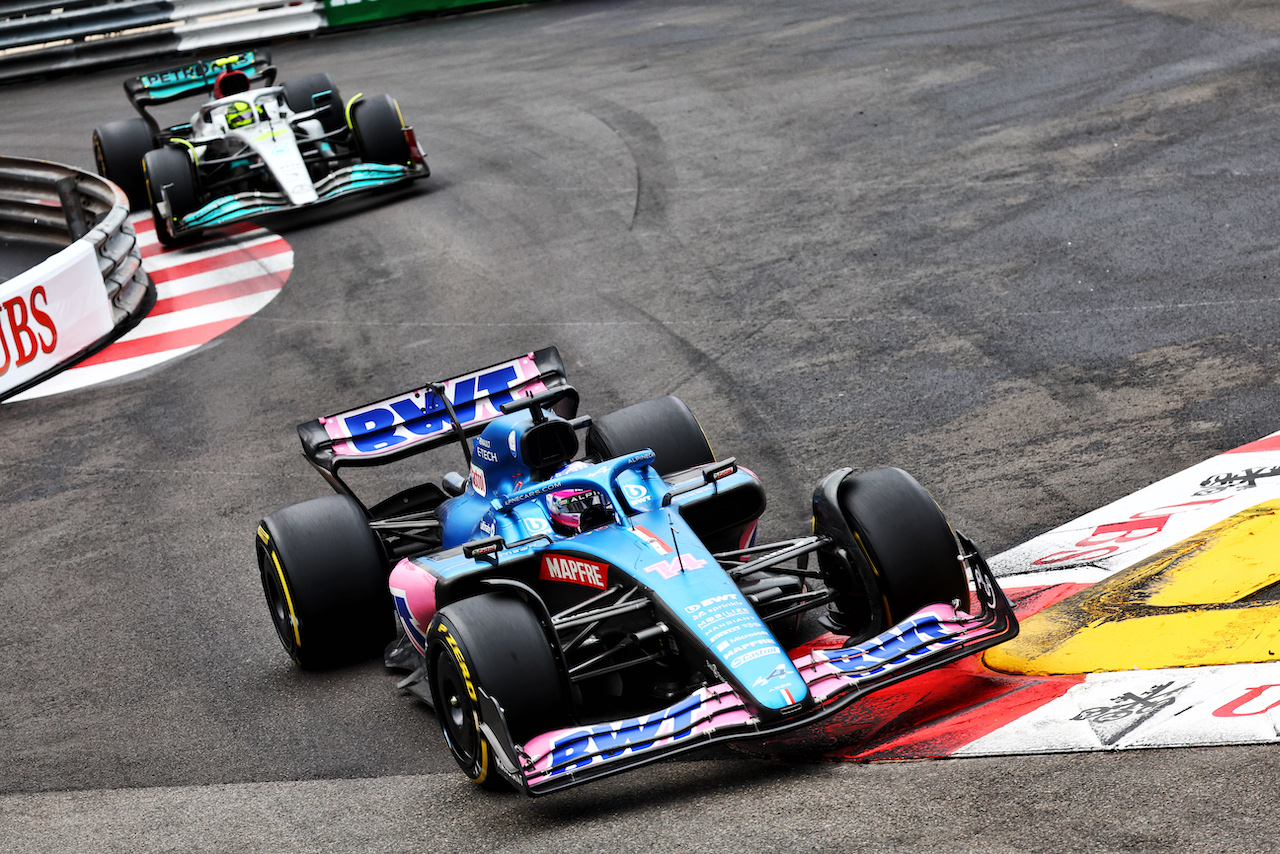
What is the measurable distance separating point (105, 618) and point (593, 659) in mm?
3558

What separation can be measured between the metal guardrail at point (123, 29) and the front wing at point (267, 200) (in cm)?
1246

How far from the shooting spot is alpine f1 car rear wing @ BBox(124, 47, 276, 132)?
16.6 m

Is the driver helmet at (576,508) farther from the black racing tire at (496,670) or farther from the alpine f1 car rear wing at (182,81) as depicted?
the alpine f1 car rear wing at (182,81)

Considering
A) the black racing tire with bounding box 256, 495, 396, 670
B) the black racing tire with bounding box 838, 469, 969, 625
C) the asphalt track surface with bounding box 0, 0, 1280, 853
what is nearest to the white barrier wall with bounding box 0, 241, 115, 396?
the asphalt track surface with bounding box 0, 0, 1280, 853

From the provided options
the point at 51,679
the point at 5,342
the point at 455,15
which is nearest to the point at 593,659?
the point at 51,679

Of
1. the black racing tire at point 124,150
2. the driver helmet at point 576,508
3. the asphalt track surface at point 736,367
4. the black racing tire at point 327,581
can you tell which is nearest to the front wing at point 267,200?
the asphalt track surface at point 736,367

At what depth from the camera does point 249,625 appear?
24.1 ft

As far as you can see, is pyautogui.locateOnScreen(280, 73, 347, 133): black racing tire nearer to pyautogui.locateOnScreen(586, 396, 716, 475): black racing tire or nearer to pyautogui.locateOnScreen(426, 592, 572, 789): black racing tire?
pyautogui.locateOnScreen(586, 396, 716, 475): black racing tire

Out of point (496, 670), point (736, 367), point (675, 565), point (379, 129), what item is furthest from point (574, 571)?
point (379, 129)

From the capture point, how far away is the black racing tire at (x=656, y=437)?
6883 millimetres

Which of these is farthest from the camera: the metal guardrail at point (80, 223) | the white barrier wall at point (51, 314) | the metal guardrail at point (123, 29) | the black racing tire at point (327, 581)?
the metal guardrail at point (123, 29)

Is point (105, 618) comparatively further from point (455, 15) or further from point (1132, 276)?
point (455, 15)

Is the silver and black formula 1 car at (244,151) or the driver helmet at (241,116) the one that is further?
the driver helmet at (241,116)

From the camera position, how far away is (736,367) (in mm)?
9883
